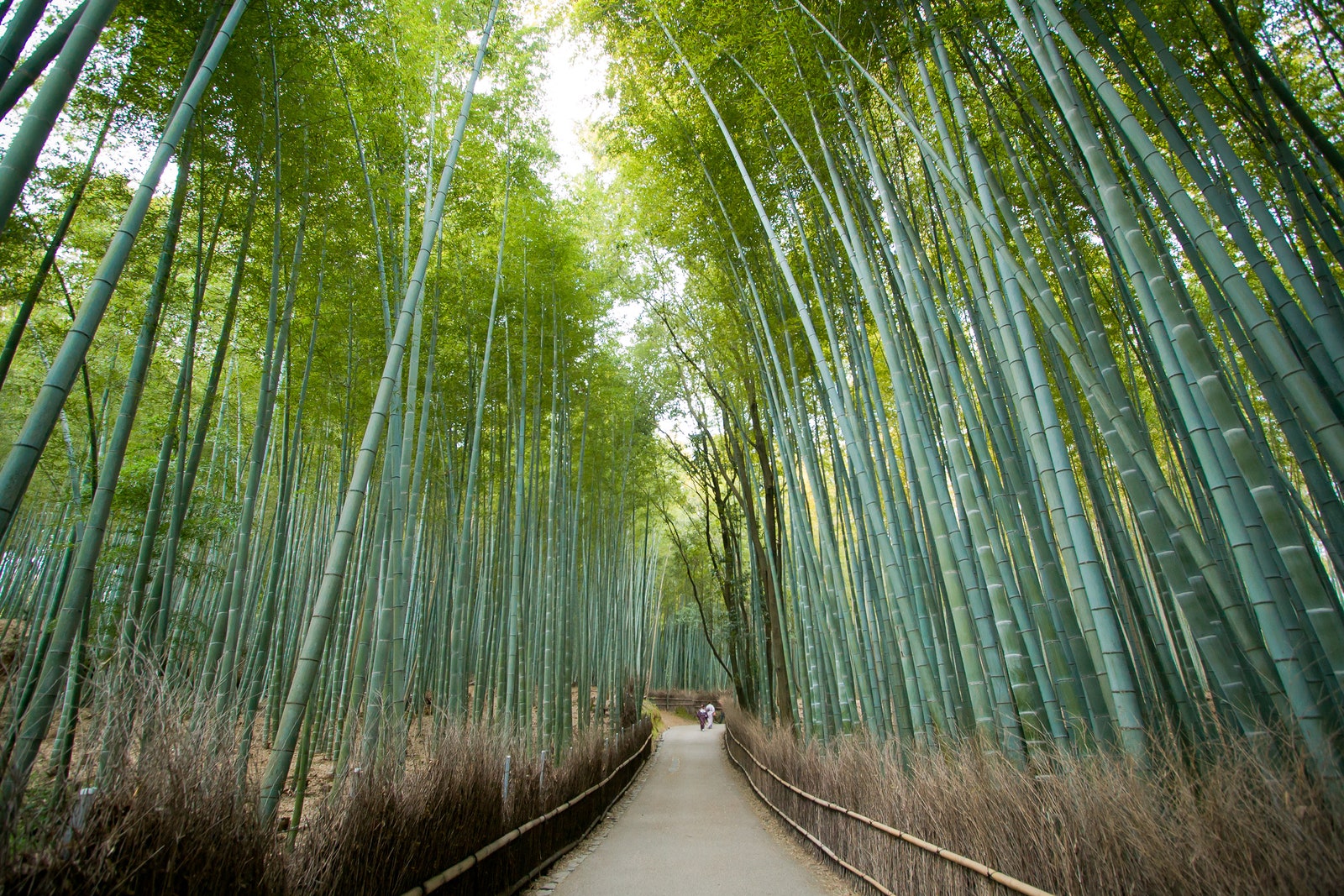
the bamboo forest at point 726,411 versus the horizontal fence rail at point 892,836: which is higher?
the bamboo forest at point 726,411

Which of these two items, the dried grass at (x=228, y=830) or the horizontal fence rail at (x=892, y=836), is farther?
the horizontal fence rail at (x=892, y=836)

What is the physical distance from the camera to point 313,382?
18.8 feet

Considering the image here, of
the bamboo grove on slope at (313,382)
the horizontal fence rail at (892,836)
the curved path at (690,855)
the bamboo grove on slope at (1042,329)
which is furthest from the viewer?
the curved path at (690,855)

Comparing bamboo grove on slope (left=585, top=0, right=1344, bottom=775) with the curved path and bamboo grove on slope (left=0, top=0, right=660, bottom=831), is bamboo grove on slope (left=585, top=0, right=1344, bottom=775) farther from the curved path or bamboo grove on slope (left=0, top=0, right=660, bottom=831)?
bamboo grove on slope (left=0, top=0, right=660, bottom=831)

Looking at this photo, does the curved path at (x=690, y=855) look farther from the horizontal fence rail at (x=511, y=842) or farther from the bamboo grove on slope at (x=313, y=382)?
the bamboo grove on slope at (x=313, y=382)

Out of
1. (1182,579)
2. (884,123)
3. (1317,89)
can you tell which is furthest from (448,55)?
(1317,89)

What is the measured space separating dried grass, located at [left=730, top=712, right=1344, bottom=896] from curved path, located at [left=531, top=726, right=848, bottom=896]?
1.96 feet

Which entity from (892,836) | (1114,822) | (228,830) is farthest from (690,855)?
(228,830)

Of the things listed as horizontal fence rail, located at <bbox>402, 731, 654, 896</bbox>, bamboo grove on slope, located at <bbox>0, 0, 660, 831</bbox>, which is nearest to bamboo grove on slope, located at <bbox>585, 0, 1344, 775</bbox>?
bamboo grove on slope, located at <bbox>0, 0, 660, 831</bbox>

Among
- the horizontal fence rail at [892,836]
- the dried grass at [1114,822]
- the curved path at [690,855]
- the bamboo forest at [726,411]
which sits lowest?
the curved path at [690,855]

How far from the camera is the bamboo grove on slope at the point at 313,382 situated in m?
1.93

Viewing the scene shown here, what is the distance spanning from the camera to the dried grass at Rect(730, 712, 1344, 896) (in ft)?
3.65

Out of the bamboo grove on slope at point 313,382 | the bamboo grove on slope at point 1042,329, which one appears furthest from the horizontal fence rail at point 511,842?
the bamboo grove on slope at point 1042,329

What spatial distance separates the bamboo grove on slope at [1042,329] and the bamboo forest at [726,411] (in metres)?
0.03
